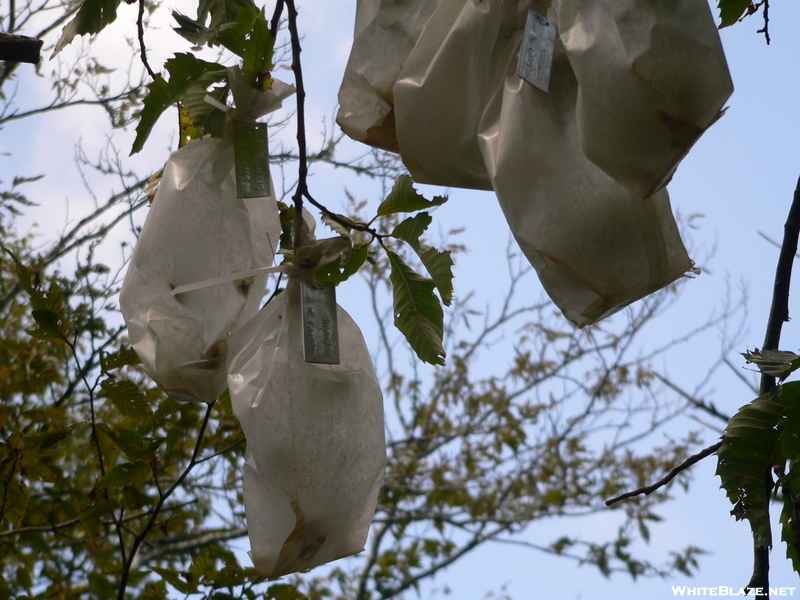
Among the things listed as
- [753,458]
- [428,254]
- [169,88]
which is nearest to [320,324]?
[428,254]

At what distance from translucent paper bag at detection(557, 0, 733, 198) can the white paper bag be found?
16.6 inches

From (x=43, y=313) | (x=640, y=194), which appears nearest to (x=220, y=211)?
(x=640, y=194)

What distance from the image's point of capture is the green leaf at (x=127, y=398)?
1.28 metres

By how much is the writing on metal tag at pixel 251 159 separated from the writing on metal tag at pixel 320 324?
13 cm

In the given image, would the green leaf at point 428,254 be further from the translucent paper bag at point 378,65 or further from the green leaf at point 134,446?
the green leaf at point 134,446

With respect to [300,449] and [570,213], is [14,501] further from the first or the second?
[570,213]

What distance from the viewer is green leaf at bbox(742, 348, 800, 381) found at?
740mm

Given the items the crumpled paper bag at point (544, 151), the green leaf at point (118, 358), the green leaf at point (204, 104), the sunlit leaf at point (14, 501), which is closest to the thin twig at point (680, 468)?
the crumpled paper bag at point (544, 151)

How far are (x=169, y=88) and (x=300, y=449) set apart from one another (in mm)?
396

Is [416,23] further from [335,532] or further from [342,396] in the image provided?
[335,532]

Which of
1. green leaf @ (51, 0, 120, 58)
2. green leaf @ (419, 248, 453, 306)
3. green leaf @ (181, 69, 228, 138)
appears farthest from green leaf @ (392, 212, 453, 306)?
green leaf @ (51, 0, 120, 58)

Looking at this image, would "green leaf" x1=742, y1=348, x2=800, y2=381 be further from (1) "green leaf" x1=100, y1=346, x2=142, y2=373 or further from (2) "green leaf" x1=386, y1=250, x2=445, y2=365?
(1) "green leaf" x1=100, y1=346, x2=142, y2=373

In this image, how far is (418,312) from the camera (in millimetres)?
867

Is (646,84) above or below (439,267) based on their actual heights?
below
